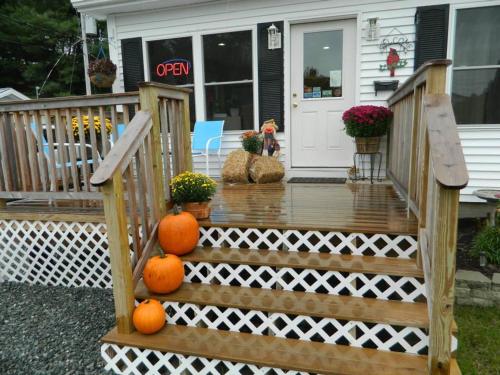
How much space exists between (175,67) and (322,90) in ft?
6.90

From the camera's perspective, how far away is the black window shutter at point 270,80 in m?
5.02

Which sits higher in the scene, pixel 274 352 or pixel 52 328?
pixel 274 352

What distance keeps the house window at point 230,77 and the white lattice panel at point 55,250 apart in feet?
8.69

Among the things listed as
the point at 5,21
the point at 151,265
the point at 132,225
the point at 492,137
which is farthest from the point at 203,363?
the point at 5,21

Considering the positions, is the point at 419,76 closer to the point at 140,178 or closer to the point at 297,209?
the point at 297,209

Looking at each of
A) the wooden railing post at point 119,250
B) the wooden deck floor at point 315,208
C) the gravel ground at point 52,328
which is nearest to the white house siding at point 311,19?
the wooden deck floor at point 315,208

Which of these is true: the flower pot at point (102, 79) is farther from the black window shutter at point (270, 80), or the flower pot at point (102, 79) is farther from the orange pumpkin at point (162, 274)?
the orange pumpkin at point (162, 274)

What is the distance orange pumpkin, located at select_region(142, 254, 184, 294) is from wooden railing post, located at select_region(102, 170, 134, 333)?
0.12 meters

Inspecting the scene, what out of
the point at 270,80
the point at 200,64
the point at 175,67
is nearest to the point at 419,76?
the point at 270,80

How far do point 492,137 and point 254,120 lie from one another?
2.87 metres

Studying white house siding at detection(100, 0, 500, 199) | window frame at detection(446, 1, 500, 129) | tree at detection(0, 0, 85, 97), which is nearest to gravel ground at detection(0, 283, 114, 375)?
white house siding at detection(100, 0, 500, 199)

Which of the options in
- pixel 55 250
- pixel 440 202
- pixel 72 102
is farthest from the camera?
pixel 55 250

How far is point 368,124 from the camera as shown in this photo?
4363 millimetres

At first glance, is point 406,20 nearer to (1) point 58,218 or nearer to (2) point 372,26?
(2) point 372,26
